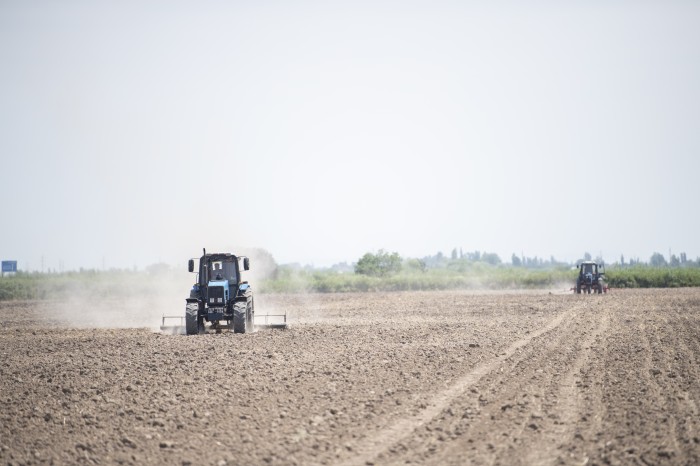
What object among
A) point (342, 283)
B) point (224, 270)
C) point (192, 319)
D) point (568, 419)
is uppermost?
point (224, 270)

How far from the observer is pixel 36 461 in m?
8.81

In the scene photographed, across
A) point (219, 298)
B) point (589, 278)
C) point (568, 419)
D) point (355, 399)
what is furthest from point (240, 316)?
point (589, 278)

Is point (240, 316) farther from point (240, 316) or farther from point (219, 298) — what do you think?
point (219, 298)

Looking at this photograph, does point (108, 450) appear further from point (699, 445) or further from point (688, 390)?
point (688, 390)

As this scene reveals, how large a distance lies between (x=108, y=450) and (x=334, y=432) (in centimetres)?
316

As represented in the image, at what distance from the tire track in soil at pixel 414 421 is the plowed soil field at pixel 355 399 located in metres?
0.04

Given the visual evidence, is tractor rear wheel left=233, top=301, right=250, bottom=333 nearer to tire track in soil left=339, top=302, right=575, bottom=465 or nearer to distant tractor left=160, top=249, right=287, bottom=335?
distant tractor left=160, top=249, right=287, bottom=335

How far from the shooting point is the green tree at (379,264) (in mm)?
94062

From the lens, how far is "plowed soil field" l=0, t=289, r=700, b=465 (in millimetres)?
8930

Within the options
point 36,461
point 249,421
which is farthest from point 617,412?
point 36,461

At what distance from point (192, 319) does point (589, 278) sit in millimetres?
38739

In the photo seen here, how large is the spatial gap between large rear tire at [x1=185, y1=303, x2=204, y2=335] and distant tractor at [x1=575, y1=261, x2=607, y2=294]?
3753cm

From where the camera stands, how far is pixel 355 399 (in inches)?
472

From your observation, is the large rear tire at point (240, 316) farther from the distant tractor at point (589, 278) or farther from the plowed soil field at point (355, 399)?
the distant tractor at point (589, 278)
